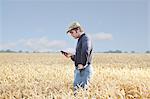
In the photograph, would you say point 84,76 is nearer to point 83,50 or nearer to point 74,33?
point 83,50

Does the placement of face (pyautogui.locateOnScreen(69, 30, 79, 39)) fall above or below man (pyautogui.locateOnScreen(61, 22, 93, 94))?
above

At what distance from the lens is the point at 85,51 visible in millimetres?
7090

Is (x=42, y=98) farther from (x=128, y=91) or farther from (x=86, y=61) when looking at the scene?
(x=128, y=91)

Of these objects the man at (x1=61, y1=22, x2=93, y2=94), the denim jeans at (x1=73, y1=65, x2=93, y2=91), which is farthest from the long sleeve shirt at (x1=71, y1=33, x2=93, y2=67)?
the denim jeans at (x1=73, y1=65, x2=93, y2=91)

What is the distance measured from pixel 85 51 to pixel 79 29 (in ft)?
1.36

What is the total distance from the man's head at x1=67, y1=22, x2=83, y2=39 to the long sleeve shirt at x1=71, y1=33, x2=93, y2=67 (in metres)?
0.09

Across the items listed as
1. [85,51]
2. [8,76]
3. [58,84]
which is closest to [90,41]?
[85,51]

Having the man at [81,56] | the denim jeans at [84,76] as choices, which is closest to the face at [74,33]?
the man at [81,56]

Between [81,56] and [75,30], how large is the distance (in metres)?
0.48

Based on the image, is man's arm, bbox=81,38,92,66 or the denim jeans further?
the denim jeans

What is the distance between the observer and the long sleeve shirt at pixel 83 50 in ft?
23.3

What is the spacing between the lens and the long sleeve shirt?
7.09 metres

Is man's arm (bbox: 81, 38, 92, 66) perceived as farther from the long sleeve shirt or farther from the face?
the face

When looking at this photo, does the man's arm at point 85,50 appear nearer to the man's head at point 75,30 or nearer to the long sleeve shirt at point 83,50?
the long sleeve shirt at point 83,50
